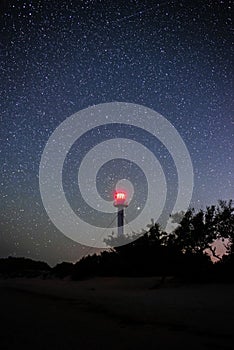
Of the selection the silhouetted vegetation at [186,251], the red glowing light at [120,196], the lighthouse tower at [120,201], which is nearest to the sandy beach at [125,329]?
the silhouetted vegetation at [186,251]

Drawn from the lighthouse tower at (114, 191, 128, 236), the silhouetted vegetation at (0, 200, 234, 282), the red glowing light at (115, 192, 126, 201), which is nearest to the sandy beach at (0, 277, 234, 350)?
the silhouetted vegetation at (0, 200, 234, 282)

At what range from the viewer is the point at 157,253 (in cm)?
2044

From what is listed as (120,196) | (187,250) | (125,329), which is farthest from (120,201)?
(125,329)

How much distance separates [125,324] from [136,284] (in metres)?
12.5

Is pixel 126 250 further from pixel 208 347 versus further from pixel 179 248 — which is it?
pixel 208 347

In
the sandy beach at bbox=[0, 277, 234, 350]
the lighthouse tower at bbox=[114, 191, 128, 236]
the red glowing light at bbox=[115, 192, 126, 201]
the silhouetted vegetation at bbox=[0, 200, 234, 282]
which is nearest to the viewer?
the sandy beach at bbox=[0, 277, 234, 350]

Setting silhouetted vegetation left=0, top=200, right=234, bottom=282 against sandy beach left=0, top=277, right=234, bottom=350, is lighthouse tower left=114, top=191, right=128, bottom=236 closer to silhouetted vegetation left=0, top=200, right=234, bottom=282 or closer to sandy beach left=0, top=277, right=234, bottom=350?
silhouetted vegetation left=0, top=200, right=234, bottom=282

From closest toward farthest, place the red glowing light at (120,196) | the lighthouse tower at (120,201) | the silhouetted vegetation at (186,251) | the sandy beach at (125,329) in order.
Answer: the sandy beach at (125,329), the silhouetted vegetation at (186,251), the lighthouse tower at (120,201), the red glowing light at (120,196)

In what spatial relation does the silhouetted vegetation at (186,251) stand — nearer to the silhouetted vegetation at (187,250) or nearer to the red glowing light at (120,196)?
the silhouetted vegetation at (187,250)

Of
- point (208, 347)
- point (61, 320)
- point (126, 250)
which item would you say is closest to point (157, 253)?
point (126, 250)

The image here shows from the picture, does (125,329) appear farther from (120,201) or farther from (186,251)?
(120,201)

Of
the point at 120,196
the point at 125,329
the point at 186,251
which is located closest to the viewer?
the point at 125,329

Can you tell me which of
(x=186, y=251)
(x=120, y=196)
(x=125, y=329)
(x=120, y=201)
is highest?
(x=120, y=196)

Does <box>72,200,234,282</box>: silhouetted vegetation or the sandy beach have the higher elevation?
<box>72,200,234,282</box>: silhouetted vegetation
